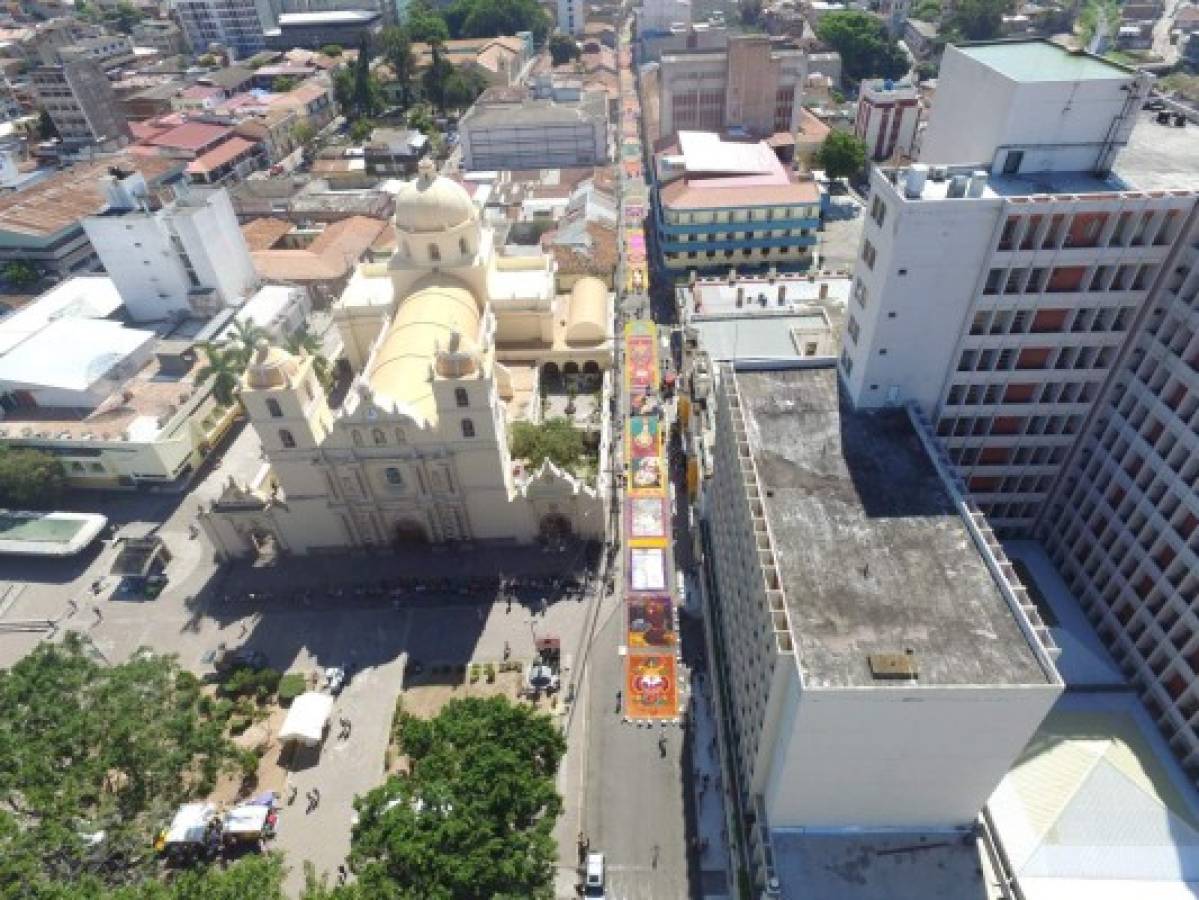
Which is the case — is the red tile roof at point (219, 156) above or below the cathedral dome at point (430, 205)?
below

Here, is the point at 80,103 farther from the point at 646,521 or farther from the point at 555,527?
the point at 646,521

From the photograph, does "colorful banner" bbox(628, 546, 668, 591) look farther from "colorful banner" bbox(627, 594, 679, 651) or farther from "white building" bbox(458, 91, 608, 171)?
"white building" bbox(458, 91, 608, 171)

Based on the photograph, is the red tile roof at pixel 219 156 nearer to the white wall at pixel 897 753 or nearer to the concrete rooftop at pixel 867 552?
the concrete rooftop at pixel 867 552

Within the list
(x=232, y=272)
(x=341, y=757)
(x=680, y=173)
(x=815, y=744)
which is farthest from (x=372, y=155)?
(x=815, y=744)

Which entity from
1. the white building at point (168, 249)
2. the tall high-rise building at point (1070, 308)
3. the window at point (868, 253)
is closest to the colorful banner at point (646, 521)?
the tall high-rise building at point (1070, 308)

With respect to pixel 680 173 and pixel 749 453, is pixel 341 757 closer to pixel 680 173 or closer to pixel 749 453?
pixel 749 453

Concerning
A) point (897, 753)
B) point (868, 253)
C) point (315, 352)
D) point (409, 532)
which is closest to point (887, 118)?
point (868, 253)

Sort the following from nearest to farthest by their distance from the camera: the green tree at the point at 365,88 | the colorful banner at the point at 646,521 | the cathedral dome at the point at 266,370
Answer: the cathedral dome at the point at 266,370 < the colorful banner at the point at 646,521 < the green tree at the point at 365,88
